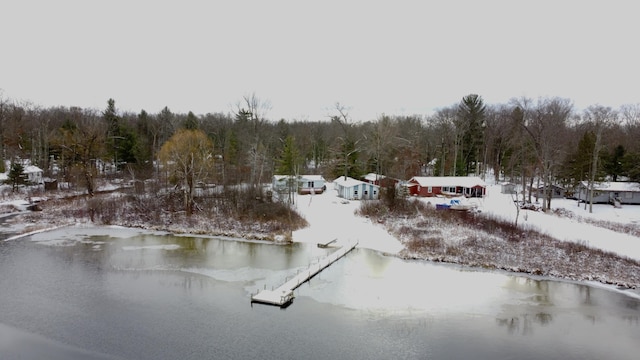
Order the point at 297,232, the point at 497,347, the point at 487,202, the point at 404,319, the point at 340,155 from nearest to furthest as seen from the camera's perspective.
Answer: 1. the point at 497,347
2. the point at 404,319
3. the point at 297,232
4. the point at 487,202
5. the point at 340,155

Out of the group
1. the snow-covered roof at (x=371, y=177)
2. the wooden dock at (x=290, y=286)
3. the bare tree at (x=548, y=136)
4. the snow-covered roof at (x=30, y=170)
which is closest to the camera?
the wooden dock at (x=290, y=286)

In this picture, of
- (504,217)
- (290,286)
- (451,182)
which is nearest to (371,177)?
(451,182)

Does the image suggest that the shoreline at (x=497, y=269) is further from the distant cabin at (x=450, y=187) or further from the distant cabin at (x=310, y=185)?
the distant cabin at (x=450, y=187)

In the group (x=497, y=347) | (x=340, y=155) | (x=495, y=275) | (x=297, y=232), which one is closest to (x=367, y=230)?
(x=297, y=232)

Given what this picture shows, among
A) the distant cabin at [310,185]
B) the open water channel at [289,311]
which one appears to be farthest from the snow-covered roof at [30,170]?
the distant cabin at [310,185]

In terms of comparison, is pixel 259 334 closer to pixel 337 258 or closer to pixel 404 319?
pixel 404 319

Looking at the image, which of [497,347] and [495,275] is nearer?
[497,347]
